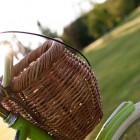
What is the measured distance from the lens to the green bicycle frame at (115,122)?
225 cm

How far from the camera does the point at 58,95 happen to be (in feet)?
6.61

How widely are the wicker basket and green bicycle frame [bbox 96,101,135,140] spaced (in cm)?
9

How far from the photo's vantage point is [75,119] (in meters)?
2.09

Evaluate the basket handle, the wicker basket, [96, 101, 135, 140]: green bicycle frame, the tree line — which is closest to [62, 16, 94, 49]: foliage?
the tree line

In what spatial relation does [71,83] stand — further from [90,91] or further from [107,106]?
[107,106]

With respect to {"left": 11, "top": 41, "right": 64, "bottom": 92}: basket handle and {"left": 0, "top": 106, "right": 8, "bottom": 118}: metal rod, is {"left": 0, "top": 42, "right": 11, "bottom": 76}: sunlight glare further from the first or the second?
{"left": 0, "top": 106, "right": 8, "bottom": 118}: metal rod

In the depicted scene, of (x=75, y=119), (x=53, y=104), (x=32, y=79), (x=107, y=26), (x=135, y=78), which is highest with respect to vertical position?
(x=32, y=79)

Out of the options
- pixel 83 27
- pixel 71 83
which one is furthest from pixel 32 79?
pixel 83 27

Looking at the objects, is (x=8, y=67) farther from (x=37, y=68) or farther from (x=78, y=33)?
(x=78, y=33)

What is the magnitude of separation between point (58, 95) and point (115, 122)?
1.34 feet

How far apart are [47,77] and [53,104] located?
0.42 feet

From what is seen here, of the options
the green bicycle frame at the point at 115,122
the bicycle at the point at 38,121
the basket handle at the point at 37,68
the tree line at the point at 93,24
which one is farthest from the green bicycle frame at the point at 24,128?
the tree line at the point at 93,24

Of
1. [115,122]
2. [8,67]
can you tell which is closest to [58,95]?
[8,67]

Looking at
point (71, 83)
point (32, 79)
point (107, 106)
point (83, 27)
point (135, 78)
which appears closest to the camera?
point (32, 79)
